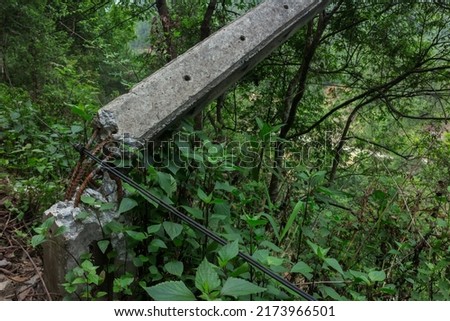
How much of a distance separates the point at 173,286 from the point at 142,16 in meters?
6.05

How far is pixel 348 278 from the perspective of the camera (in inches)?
92.1

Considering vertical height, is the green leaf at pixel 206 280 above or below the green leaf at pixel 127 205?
below

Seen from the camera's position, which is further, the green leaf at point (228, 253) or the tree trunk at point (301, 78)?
the tree trunk at point (301, 78)

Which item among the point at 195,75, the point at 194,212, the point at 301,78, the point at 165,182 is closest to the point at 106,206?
the point at 165,182

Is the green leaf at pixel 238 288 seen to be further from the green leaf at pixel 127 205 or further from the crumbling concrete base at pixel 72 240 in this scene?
the crumbling concrete base at pixel 72 240

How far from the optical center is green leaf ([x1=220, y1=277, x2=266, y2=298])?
57.1 inches

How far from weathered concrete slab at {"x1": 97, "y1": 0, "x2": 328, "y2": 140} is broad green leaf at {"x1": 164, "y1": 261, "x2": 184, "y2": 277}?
864 millimetres

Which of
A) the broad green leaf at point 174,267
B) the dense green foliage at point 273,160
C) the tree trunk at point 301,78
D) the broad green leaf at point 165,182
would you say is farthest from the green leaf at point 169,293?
the tree trunk at point 301,78

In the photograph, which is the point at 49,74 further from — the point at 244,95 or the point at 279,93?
the point at 279,93

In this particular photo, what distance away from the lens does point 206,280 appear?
1493 millimetres

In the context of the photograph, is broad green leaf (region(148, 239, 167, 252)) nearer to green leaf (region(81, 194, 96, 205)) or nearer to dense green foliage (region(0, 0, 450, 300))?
dense green foliage (region(0, 0, 450, 300))

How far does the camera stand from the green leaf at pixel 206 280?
1.47 meters

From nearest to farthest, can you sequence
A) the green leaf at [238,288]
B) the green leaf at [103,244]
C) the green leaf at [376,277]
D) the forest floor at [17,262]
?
the green leaf at [238,288]
the green leaf at [376,277]
the green leaf at [103,244]
the forest floor at [17,262]

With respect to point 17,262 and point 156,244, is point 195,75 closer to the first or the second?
point 156,244
